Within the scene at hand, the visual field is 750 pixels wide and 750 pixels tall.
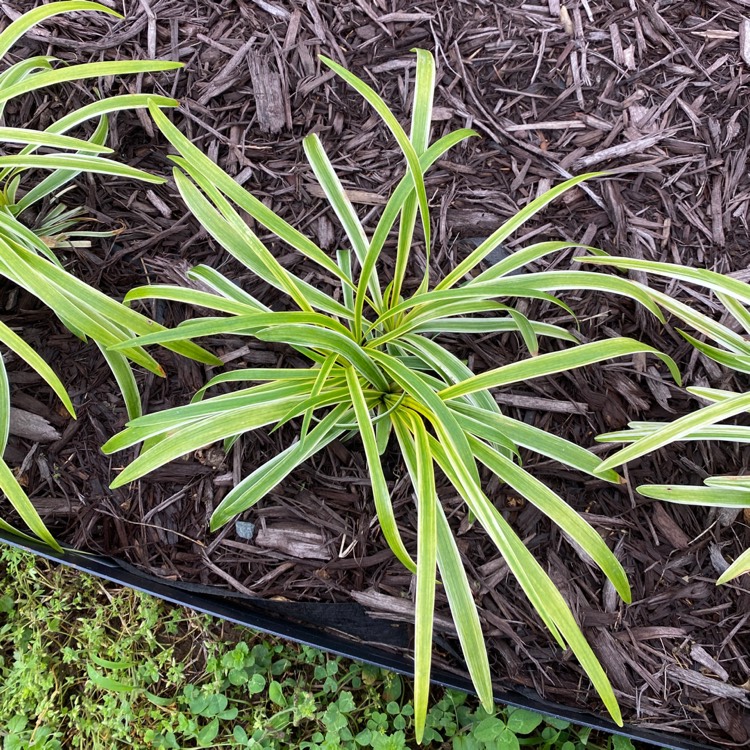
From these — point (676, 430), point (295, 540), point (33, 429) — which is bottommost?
point (295, 540)

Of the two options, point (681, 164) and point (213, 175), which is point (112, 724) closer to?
point (213, 175)

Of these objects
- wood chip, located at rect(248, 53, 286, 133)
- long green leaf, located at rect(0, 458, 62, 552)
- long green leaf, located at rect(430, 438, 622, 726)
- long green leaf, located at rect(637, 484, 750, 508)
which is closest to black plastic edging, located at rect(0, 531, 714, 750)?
long green leaf, located at rect(0, 458, 62, 552)

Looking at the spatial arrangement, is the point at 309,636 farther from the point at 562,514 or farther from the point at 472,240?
the point at 472,240

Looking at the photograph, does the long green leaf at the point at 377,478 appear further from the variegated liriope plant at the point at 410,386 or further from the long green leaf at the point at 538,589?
the long green leaf at the point at 538,589

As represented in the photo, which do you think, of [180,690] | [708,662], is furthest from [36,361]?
[708,662]

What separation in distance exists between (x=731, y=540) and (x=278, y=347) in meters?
0.91

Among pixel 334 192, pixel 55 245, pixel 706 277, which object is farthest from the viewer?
pixel 55 245

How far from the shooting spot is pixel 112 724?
115 cm

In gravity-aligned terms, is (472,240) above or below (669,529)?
above

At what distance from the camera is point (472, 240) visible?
1183 mm

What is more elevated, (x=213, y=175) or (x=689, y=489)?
(x=213, y=175)

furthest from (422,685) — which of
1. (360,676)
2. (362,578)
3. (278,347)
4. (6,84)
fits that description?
(6,84)

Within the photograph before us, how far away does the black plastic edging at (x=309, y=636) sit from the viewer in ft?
3.34

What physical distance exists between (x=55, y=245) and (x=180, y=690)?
0.91m
